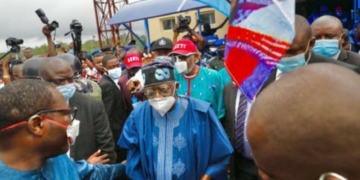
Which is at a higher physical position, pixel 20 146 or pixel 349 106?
pixel 349 106

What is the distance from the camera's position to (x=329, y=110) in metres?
0.76

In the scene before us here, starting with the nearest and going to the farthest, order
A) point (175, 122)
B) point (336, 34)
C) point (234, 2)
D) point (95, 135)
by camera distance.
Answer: point (234, 2) → point (175, 122) → point (95, 135) → point (336, 34)

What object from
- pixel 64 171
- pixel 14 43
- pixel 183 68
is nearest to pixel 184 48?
pixel 183 68

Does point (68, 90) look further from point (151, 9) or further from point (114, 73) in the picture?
point (151, 9)

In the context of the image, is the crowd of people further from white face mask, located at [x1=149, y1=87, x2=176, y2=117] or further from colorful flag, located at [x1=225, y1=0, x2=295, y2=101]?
colorful flag, located at [x1=225, y1=0, x2=295, y2=101]

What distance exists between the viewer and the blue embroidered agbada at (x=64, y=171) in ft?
5.42

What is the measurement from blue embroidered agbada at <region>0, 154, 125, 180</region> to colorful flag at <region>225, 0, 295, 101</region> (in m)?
0.95

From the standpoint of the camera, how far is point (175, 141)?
101 inches

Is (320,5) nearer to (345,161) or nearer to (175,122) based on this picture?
(175,122)

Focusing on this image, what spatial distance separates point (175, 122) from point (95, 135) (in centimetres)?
76

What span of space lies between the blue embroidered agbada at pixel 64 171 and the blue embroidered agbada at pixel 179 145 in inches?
6.6

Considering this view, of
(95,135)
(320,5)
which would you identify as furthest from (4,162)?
(320,5)

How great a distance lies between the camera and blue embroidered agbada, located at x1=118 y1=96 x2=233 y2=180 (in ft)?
8.40

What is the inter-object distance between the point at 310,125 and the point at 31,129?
1.24 m
